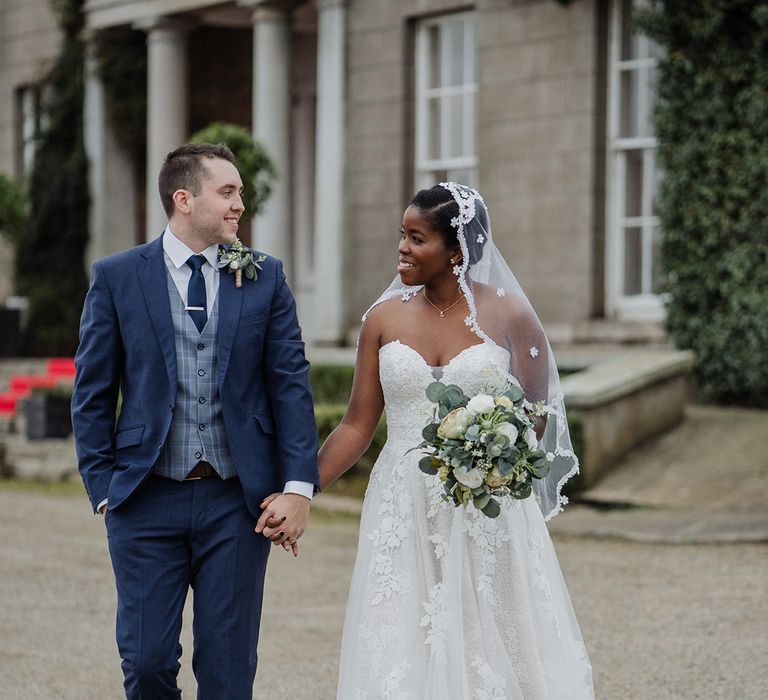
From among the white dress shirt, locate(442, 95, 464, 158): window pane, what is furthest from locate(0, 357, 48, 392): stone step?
the white dress shirt

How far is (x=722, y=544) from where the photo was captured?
8.98 m

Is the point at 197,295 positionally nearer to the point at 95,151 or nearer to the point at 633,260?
the point at 633,260

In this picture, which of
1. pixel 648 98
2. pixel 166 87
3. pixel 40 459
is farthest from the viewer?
pixel 166 87

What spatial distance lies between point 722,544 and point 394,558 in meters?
5.04

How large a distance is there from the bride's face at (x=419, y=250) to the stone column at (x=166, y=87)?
14468mm

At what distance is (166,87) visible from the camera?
733 inches

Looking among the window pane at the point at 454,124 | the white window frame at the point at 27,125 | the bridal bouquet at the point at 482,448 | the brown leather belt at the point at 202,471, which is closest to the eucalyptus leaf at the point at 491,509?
the bridal bouquet at the point at 482,448

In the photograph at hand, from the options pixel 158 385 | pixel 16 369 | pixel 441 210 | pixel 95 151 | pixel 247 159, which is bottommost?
pixel 16 369

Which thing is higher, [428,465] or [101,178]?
[101,178]

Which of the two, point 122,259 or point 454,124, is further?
point 454,124

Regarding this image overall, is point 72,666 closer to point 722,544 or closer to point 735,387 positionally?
point 722,544

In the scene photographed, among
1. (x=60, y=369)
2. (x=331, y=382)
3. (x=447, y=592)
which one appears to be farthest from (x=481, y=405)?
(x=60, y=369)

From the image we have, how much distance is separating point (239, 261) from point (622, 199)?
10979 mm

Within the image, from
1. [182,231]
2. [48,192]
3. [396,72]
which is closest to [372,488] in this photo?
[182,231]
